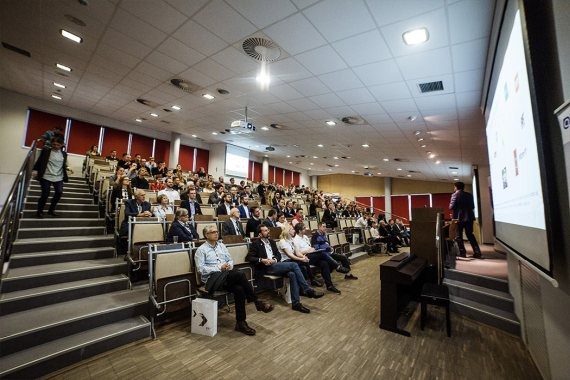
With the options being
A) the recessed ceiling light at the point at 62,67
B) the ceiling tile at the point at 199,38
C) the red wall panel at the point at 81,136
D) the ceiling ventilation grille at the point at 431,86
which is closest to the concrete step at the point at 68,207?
the recessed ceiling light at the point at 62,67

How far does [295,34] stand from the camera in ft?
10.9

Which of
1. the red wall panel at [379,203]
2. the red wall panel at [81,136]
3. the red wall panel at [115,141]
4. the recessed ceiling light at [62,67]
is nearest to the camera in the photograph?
the recessed ceiling light at [62,67]

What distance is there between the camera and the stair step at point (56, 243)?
3.18 meters

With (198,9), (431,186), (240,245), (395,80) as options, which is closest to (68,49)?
(198,9)

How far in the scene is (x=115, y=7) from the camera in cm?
312

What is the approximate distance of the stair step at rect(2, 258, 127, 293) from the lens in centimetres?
255

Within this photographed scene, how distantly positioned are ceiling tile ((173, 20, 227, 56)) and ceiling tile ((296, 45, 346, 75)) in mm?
1275

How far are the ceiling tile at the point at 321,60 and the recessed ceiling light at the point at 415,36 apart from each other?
0.98 metres

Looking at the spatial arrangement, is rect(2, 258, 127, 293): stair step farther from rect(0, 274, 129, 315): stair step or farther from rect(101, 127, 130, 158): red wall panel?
rect(101, 127, 130, 158): red wall panel

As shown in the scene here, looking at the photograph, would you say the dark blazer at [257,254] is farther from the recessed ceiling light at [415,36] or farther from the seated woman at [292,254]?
the recessed ceiling light at [415,36]

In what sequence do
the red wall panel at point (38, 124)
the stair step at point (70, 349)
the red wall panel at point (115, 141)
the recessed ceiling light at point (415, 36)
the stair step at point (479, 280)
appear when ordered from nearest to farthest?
1. the stair step at point (70, 349)
2. the recessed ceiling light at point (415, 36)
3. the stair step at point (479, 280)
4. the red wall panel at point (38, 124)
5. the red wall panel at point (115, 141)

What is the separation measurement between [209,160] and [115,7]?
8.56 metres

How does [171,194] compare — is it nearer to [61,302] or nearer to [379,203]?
[61,302]

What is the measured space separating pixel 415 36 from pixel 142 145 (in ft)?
32.3
